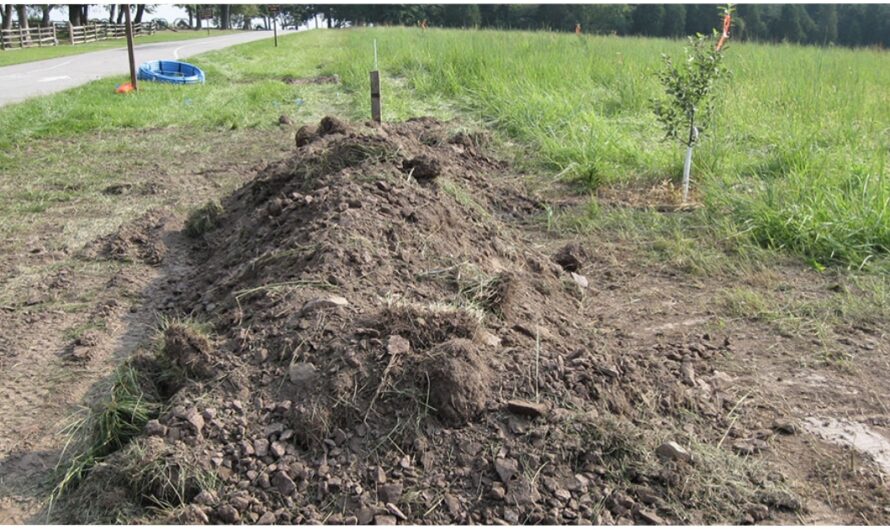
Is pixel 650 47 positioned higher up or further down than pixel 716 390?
higher up

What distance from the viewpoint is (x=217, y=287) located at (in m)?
4.08

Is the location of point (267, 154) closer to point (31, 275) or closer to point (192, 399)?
point (31, 275)

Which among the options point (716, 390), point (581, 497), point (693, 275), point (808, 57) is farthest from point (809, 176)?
point (808, 57)

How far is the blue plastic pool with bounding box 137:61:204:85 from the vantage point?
14.9m

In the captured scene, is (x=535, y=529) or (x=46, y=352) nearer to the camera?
(x=535, y=529)

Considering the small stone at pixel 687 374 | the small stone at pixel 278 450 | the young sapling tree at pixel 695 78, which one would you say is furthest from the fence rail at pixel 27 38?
the small stone at pixel 687 374

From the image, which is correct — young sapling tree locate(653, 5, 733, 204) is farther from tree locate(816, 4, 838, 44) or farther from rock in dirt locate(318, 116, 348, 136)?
tree locate(816, 4, 838, 44)

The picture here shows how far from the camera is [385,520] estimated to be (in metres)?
2.33

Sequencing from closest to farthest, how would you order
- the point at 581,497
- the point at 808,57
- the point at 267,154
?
the point at 581,497, the point at 267,154, the point at 808,57

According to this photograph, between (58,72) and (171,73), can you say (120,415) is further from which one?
(58,72)

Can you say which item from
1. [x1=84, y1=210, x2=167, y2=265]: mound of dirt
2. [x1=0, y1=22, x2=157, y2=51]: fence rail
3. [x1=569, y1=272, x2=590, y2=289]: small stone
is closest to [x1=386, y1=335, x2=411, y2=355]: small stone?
[x1=569, y1=272, x2=590, y2=289]: small stone

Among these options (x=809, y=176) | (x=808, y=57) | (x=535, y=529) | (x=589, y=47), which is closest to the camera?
(x=535, y=529)

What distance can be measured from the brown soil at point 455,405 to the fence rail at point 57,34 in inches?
981

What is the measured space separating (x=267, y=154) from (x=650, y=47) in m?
10.1
